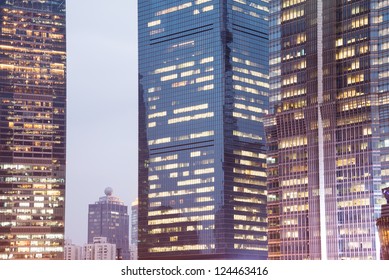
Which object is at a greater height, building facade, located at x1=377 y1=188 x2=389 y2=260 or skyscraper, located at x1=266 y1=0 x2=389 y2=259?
skyscraper, located at x1=266 y1=0 x2=389 y2=259

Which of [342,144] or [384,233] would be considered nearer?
[384,233]

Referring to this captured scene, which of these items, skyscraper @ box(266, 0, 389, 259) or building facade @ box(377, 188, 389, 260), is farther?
skyscraper @ box(266, 0, 389, 259)

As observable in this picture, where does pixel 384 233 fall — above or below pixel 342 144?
below

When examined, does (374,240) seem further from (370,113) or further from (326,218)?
(370,113)

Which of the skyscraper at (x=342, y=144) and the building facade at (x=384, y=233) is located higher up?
the skyscraper at (x=342, y=144)

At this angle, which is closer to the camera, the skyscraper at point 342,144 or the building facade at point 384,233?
the building facade at point 384,233

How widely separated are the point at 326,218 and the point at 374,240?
1197cm
